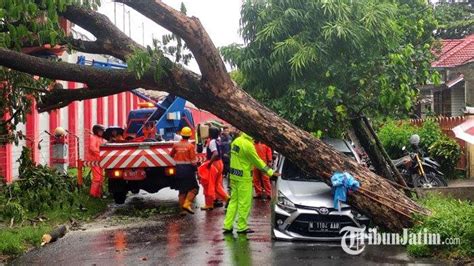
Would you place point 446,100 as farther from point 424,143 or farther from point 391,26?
point 391,26

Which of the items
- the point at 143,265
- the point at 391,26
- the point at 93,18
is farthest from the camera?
the point at 391,26

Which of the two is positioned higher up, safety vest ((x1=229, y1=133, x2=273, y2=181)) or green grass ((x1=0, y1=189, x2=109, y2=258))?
safety vest ((x1=229, y1=133, x2=273, y2=181))

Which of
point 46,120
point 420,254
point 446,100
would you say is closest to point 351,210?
point 420,254

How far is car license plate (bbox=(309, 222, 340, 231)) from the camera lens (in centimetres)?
921

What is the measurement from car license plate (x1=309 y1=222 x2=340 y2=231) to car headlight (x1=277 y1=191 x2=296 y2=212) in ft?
1.12

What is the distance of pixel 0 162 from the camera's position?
17656mm

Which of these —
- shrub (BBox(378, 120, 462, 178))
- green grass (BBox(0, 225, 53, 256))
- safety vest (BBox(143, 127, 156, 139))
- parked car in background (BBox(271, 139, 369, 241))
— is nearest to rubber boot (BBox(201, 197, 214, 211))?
safety vest (BBox(143, 127, 156, 139))

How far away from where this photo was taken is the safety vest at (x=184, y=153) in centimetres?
1307

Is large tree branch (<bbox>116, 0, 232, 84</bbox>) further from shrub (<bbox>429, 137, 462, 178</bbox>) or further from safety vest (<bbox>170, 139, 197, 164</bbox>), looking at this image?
shrub (<bbox>429, 137, 462, 178</bbox>)

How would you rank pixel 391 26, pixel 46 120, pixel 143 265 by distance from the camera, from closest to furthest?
pixel 143 265, pixel 391 26, pixel 46 120

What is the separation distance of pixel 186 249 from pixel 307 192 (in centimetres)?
195

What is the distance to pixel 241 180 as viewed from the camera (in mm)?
10453

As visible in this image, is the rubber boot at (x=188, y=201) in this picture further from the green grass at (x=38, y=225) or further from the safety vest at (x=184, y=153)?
the green grass at (x=38, y=225)

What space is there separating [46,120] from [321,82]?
45.1 ft
